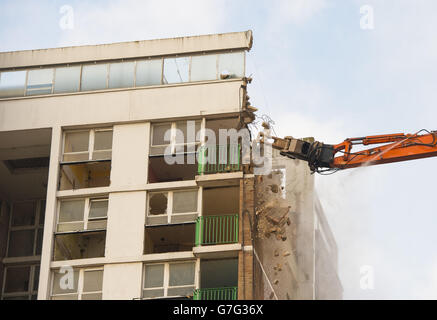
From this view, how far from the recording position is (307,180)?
52.0 metres

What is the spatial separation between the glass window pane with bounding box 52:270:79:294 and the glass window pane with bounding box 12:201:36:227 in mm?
10980

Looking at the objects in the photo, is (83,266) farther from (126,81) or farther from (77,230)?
(126,81)

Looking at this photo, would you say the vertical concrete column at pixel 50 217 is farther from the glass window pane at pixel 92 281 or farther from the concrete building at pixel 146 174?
the glass window pane at pixel 92 281

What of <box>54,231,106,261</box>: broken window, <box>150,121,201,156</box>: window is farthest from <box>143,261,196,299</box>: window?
<box>150,121,201,156</box>: window

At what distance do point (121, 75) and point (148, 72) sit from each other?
56.3 inches

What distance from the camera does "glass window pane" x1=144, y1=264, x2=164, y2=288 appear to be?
151 ft

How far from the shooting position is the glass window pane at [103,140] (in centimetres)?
4955

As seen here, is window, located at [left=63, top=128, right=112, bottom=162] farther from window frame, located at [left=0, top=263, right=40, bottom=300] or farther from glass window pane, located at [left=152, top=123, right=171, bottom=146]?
window frame, located at [left=0, top=263, right=40, bottom=300]

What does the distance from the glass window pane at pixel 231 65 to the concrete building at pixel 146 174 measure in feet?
0.23

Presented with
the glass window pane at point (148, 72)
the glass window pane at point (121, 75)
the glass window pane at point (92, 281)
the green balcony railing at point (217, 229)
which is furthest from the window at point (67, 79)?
the green balcony railing at point (217, 229)

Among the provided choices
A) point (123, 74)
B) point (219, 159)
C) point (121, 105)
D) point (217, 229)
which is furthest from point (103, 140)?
point (217, 229)

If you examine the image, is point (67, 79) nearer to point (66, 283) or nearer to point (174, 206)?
point (174, 206)
